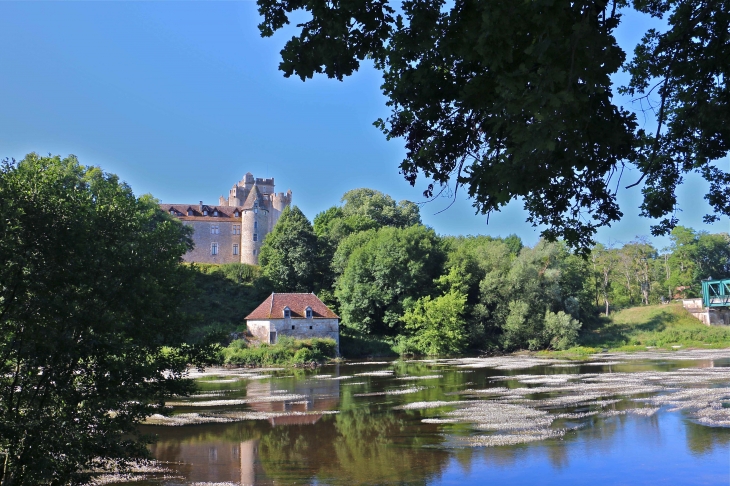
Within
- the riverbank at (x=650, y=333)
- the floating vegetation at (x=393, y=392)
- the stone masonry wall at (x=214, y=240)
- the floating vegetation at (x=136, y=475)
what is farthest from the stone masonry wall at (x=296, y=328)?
the floating vegetation at (x=136, y=475)

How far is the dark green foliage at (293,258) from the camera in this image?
193 ft

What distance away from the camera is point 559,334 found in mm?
50781

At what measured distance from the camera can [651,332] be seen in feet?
177

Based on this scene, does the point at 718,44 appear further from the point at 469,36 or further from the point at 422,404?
the point at 422,404

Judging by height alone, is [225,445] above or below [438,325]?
below

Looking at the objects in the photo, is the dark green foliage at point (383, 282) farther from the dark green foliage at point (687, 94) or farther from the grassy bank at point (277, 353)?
the dark green foliage at point (687, 94)

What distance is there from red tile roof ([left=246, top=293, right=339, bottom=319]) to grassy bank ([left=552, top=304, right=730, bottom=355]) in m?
19.5

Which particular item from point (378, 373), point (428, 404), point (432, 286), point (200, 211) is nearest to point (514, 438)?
point (428, 404)

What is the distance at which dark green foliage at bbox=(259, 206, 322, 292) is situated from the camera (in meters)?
58.8

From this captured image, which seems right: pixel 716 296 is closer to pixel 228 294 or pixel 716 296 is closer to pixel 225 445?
pixel 228 294

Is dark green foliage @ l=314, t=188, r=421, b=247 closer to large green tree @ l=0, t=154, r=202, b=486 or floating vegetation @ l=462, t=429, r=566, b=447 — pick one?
floating vegetation @ l=462, t=429, r=566, b=447

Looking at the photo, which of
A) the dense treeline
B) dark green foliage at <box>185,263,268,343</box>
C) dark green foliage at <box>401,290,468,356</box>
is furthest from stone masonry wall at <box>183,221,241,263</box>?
dark green foliage at <box>401,290,468,356</box>

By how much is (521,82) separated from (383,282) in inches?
1923

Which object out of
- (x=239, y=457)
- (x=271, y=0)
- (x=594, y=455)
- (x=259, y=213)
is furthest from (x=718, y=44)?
(x=259, y=213)
